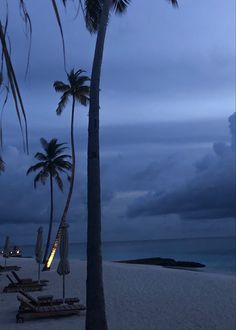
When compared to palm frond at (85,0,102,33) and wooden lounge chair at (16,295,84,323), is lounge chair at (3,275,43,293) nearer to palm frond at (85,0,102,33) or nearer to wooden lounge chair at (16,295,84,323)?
wooden lounge chair at (16,295,84,323)

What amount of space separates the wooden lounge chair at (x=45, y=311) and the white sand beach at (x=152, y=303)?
142 mm

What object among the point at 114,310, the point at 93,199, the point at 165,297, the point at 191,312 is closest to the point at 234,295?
the point at 165,297

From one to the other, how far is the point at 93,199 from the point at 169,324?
16.4 feet

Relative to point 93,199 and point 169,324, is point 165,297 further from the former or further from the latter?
point 93,199

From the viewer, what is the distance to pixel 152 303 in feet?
47.9

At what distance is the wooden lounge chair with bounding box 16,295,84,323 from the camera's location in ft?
37.8

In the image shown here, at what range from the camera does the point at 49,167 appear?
32344 millimetres

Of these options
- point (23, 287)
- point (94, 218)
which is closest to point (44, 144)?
point (23, 287)

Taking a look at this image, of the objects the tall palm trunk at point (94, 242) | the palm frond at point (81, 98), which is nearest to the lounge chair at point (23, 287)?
the tall palm trunk at point (94, 242)

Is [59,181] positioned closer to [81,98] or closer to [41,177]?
[41,177]

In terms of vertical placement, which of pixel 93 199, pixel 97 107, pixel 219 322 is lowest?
pixel 219 322

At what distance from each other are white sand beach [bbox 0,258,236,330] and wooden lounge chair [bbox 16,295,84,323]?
14 centimetres

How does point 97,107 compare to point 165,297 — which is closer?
point 97,107

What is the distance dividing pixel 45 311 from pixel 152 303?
4.17m
